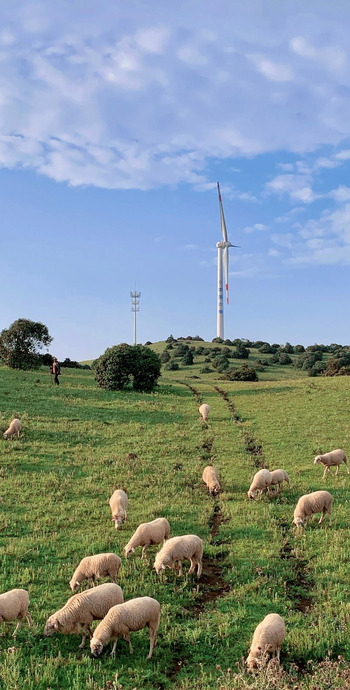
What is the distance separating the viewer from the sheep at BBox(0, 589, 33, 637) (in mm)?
9938

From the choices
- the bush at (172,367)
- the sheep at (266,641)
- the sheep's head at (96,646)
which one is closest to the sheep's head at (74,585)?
the sheep's head at (96,646)

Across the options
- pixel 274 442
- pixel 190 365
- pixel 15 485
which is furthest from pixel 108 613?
pixel 190 365

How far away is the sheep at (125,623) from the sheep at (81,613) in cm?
44

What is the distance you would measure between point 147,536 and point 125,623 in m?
4.39

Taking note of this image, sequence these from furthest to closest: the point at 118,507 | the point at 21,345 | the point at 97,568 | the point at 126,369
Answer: the point at 21,345, the point at 126,369, the point at 118,507, the point at 97,568

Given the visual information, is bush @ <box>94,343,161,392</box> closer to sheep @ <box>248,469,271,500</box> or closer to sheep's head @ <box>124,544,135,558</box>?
sheep @ <box>248,469,271,500</box>

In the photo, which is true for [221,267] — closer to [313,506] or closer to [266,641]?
[313,506]

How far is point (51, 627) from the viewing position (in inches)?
389

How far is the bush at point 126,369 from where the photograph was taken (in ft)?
164

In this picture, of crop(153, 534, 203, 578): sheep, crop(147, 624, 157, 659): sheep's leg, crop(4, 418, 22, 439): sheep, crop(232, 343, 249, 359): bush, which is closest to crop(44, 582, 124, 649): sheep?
crop(147, 624, 157, 659): sheep's leg

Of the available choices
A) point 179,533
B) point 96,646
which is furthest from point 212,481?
point 96,646

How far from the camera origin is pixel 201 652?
9.65 meters

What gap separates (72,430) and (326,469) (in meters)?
15.3

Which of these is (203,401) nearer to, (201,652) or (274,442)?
(274,442)
